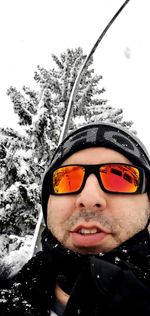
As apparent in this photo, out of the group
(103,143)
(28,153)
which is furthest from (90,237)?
(28,153)

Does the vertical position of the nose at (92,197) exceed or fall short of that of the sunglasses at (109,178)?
it falls short

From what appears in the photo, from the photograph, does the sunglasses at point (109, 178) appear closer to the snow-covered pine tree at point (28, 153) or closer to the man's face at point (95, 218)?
the man's face at point (95, 218)

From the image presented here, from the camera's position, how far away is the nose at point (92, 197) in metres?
1.87

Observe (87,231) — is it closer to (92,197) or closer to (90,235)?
(90,235)

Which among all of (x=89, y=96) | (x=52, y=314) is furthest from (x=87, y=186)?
(x=89, y=96)

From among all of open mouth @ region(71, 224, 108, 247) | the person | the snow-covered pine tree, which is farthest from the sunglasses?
the snow-covered pine tree

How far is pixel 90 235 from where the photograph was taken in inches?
70.4

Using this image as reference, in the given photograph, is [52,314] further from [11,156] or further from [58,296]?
[11,156]

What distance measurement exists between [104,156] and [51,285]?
826 millimetres

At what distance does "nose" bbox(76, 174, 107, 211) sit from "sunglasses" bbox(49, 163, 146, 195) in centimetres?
3

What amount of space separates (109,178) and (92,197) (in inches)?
7.1

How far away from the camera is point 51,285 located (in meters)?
1.89

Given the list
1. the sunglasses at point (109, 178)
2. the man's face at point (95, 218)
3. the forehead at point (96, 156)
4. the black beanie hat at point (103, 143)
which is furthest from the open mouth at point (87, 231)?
the black beanie hat at point (103, 143)

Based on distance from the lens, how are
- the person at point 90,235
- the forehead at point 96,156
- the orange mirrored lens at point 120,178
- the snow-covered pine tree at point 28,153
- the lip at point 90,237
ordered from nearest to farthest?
the person at point 90,235 < the lip at point 90,237 < the orange mirrored lens at point 120,178 < the forehead at point 96,156 < the snow-covered pine tree at point 28,153
